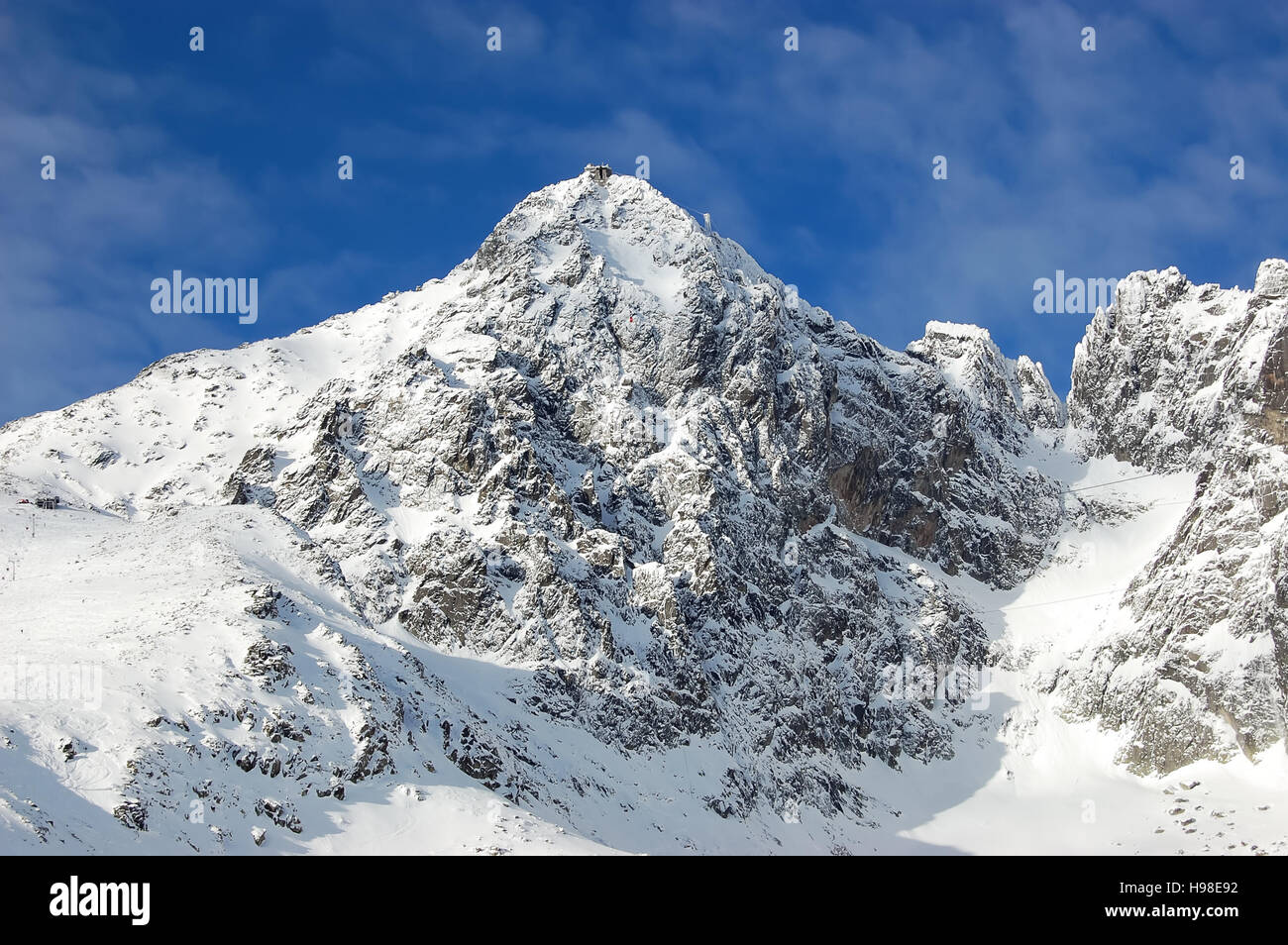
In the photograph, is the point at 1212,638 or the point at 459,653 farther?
the point at 1212,638

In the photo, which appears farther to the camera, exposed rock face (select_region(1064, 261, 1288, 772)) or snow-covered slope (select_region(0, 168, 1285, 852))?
exposed rock face (select_region(1064, 261, 1288, 772))

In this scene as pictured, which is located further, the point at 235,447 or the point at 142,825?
the point at 235,447

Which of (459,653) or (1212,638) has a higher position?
(459,653)

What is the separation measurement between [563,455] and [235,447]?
144 ft

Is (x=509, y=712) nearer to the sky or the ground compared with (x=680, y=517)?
nearer to the ground

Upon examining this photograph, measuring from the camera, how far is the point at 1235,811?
170875mm

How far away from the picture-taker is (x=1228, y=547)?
190125mm

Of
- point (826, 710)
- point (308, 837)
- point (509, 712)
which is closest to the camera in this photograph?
point (308, 837)

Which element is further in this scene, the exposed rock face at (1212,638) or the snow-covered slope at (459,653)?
the exposed rock face at (1212,638)

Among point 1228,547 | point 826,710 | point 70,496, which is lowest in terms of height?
point 826,710

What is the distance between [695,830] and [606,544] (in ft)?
128

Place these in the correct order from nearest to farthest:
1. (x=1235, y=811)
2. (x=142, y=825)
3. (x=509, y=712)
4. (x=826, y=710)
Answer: (x=142, y=825) → (x=509, y=712) → (x=1235, y=811) → (x=826, y=710)
